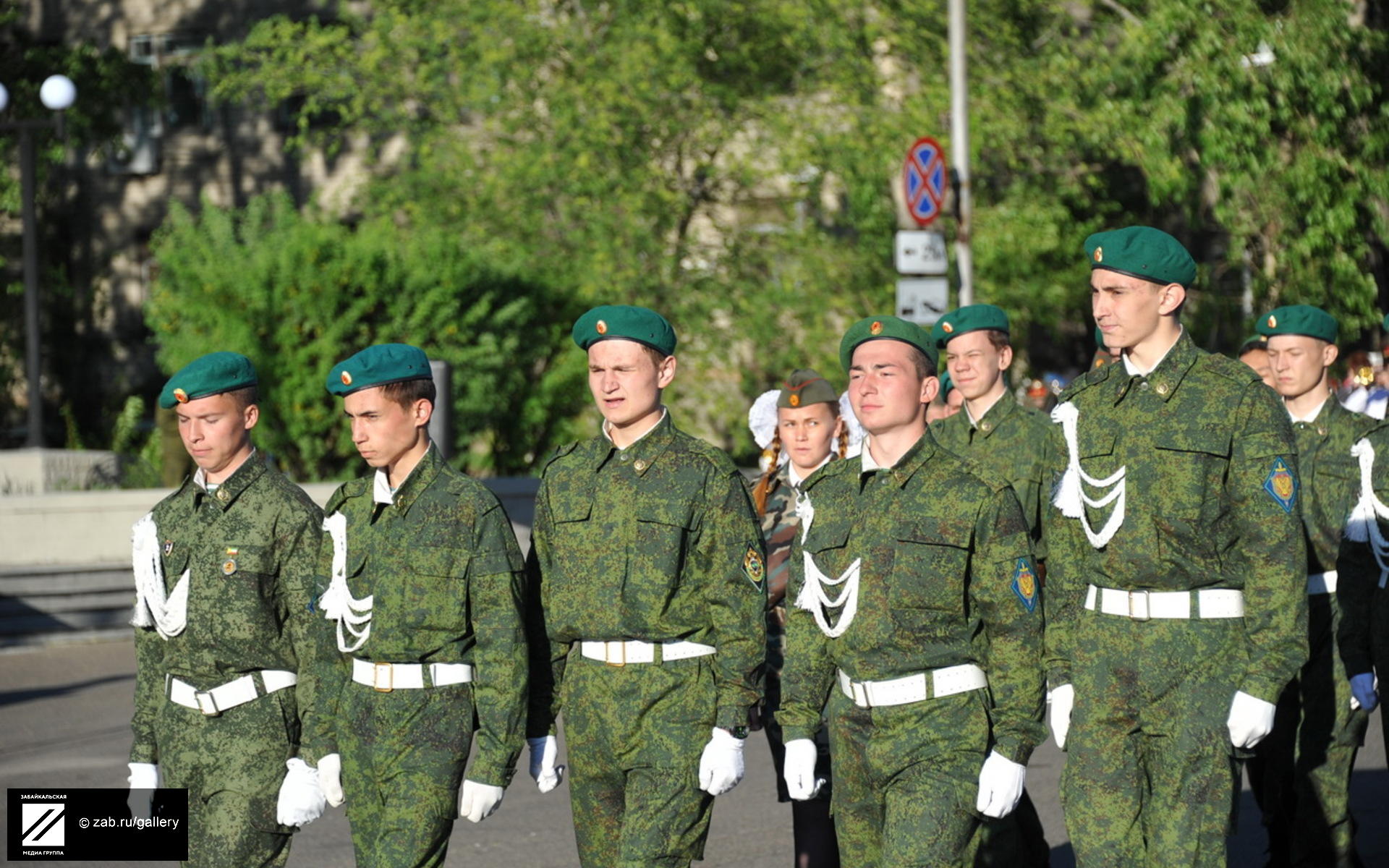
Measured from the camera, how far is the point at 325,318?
63.8ft

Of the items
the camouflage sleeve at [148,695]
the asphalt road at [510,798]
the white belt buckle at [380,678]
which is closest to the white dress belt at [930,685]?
the white belt buckle at [380,678]

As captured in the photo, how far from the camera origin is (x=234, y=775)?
17.7 feet

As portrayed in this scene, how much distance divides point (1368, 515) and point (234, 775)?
4.72 m

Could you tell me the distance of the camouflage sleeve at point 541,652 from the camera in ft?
17.7

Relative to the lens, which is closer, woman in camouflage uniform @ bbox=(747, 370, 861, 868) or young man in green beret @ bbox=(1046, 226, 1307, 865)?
young man in green beret @ bbox=(1046, 226, 1307, 865)

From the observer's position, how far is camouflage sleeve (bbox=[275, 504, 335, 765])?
5.37 meters

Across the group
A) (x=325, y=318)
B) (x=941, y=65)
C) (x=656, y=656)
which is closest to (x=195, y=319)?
(x=325, y=318)

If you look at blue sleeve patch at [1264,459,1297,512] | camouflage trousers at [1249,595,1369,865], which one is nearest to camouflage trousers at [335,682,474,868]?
blue sleeve patch at [1264,459,1297,512]

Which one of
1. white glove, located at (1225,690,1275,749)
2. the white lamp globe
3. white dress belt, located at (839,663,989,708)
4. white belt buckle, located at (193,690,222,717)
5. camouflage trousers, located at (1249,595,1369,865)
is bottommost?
camouflage trousers, located at (1249,595,1369,865)

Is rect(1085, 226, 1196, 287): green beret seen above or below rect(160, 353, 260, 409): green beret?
above

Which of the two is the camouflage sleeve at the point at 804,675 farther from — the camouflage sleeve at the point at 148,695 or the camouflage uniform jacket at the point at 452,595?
the camouflage sleeve at the point at 148,695

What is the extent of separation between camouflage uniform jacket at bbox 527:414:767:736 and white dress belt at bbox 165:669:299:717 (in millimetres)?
755

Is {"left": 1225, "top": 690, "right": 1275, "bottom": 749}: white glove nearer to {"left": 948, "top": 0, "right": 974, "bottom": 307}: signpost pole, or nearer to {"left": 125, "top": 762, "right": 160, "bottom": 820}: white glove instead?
{"left": 125, "top": 762, "right": 160, "bottom": 820}: white glove

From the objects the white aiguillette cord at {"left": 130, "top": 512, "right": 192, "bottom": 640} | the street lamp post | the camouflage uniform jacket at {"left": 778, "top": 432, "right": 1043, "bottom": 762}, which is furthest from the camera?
the street lamp post
